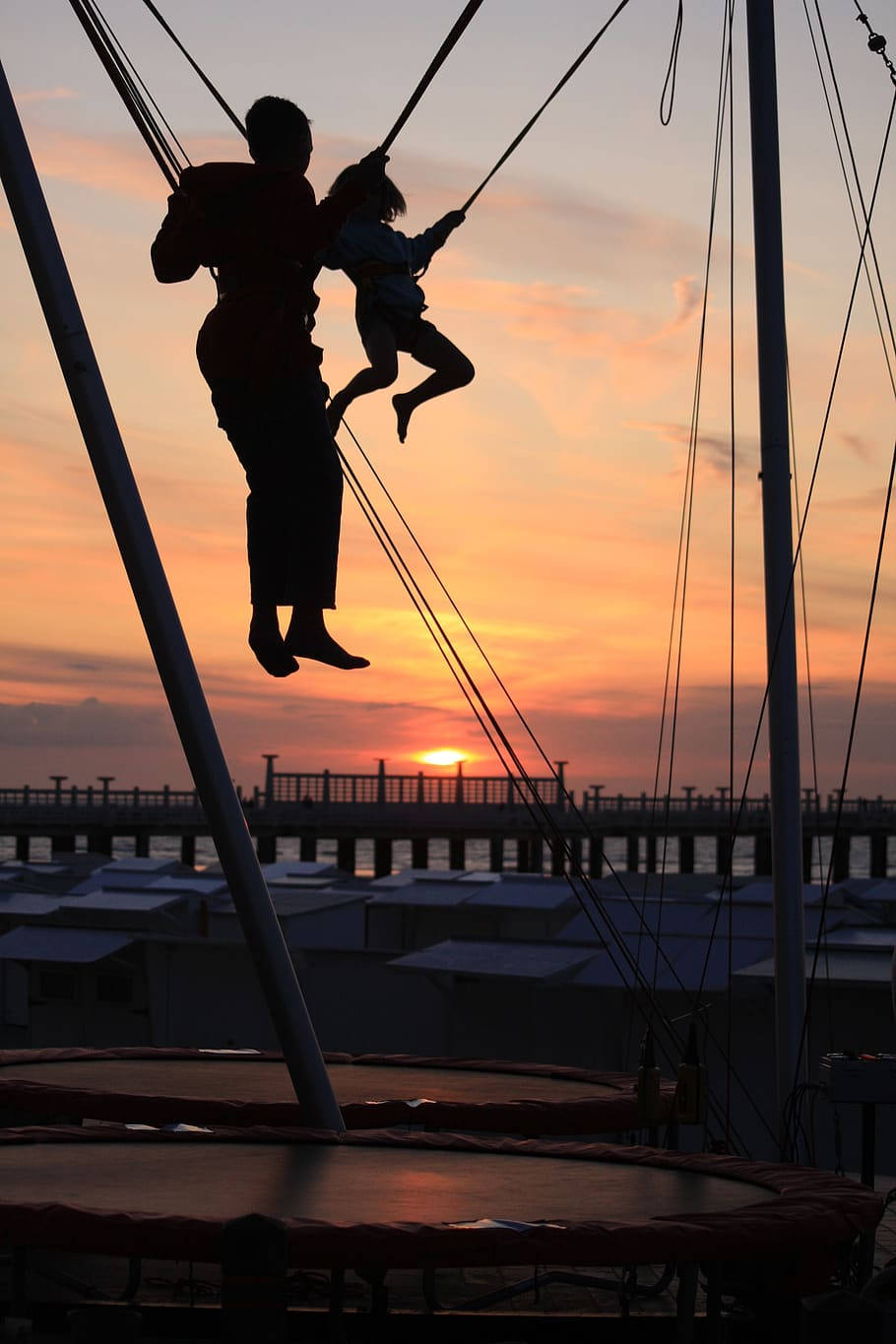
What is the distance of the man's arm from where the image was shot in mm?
5609

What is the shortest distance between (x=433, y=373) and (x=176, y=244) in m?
1.30

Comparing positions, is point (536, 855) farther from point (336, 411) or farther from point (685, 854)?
point (336, 411)

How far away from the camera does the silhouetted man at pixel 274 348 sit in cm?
561

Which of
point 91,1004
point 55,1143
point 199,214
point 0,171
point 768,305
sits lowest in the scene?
point 91,1004

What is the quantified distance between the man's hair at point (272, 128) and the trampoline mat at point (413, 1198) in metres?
3.79

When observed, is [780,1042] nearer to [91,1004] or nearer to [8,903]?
[91,1004]

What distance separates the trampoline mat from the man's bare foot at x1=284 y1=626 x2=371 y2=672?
1.96m

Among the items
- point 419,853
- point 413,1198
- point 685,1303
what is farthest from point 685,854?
point 413,1198

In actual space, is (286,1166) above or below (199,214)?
below

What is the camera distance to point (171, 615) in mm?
→ 7027

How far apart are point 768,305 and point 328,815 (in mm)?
55033

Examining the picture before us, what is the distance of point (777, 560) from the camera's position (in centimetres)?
1145

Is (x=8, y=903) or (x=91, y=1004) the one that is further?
(x=8, y=903)

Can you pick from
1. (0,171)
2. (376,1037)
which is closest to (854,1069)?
(0,171)
